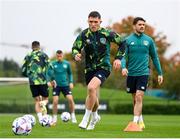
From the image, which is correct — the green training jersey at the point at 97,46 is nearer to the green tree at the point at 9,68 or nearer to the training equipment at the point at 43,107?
the training equipment at the point at 43,107

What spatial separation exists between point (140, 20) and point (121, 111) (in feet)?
84.3

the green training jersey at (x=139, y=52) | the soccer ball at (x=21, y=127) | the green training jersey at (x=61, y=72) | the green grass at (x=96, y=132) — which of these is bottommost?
the green grass at (x=96, y=132)

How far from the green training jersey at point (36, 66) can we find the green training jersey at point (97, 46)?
4.68m

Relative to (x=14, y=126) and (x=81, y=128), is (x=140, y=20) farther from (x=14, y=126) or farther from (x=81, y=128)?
(x=14, y=126)

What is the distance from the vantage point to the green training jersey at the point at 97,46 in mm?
13016

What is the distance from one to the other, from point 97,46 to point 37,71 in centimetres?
496

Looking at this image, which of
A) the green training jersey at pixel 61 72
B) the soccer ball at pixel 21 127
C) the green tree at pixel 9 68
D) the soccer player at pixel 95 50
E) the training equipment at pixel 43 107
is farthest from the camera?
the green tree at pixel 9 68

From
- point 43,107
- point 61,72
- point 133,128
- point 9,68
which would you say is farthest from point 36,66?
point 9,68

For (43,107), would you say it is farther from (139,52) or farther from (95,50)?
(95,50)

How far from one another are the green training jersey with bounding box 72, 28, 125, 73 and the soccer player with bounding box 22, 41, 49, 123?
457 centimetres

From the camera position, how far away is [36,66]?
17.7 metres

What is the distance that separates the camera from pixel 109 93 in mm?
57875

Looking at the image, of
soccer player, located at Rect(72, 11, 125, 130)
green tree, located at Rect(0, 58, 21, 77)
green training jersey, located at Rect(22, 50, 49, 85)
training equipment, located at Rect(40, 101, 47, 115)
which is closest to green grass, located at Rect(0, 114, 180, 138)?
soccer player, located at Rect(72, 11, 125, 130)

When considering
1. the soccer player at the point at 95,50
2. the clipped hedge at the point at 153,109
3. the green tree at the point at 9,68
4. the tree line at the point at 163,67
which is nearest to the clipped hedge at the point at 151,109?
the clipped hedge at the point at 153,109
